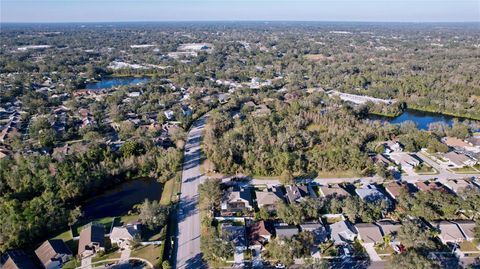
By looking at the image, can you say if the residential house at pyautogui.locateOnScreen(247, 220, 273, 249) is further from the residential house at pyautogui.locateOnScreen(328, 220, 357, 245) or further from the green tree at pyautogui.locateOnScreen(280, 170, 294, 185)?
the green tree at pyautogui.locateOnScreen(280, 170, 294, 185)

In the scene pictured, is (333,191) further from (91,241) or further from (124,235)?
(91,241)

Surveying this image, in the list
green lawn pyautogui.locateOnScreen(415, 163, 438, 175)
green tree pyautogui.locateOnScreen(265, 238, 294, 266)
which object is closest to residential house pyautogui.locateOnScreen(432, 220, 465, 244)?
green lawn pyautogui.locateOnScreen(415, 163, 438, 175)

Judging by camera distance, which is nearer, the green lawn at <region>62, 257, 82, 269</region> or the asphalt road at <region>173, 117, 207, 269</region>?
the green lawn at <region>62, 257, 82, 269</region>

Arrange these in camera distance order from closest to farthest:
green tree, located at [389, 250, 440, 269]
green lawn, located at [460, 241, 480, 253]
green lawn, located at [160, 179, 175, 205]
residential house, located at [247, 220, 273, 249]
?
green tree, located at [389, 250, 440, 269]
green lawn, located at [460, 241, 480, 253]
residential house, located at [247, 220, 273, 249]
green lawn, located at [160, 179, 175, 205]

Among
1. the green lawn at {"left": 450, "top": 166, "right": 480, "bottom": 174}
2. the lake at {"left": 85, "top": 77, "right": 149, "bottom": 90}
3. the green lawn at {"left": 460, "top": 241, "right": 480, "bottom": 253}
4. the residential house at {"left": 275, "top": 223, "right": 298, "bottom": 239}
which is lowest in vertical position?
the green lawn at {"left": 460, "top": 241, "right": 480, "bottom": 253}

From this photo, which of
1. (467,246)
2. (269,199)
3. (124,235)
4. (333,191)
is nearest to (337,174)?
(333,191)

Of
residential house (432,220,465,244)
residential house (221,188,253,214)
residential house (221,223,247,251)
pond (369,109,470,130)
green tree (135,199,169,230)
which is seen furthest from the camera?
pond (369,109,470,130)

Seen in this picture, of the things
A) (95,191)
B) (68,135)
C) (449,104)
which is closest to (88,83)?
(68,135)

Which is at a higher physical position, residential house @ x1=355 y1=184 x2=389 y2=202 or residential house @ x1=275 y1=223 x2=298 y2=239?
residential house @ x1=355 y1=184 x2=389 y2=202
